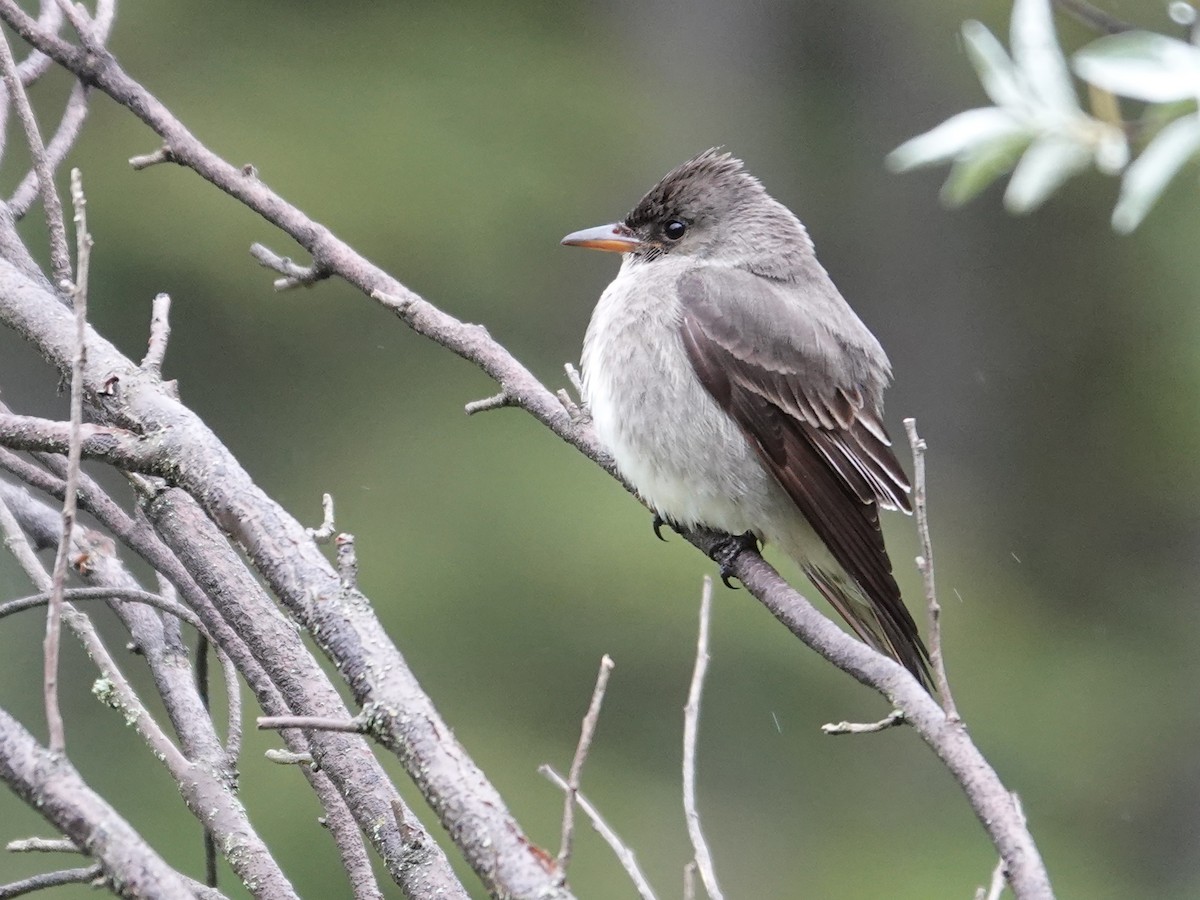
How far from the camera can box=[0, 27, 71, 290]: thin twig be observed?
8.44ft

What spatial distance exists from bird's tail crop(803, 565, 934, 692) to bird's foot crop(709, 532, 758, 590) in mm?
216

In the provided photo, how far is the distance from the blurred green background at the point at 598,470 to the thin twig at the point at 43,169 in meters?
5.15

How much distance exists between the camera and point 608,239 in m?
4.24

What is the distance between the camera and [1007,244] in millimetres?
10047

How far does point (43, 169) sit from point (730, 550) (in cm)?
166

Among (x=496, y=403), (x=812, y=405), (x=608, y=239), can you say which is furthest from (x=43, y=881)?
(x=608, y=239)

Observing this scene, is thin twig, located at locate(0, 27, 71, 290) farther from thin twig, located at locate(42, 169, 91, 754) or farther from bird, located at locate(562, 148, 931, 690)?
bird, located at locate(562, 148, 931, 690)

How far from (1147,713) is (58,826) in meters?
8.39

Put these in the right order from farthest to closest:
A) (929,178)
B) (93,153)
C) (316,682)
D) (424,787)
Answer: (929,178) → (93,153) → (316,682) → (424,787)

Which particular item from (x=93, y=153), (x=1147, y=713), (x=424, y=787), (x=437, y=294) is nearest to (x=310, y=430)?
(x=437, y=294)

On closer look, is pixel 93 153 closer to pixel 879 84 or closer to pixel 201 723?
pixel 879 84

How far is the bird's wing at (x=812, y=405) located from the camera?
3629 mm

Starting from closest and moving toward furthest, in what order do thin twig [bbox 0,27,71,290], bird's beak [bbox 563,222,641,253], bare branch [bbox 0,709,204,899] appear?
bare branch [bbox 0,709,204,899] < thin twig [bbox 0,27,71,290] < bird's beak [bbox 563,222,641,253]

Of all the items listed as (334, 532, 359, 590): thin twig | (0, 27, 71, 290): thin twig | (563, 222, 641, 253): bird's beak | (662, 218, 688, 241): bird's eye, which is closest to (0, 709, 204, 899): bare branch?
(334, 532, 359, 590): thin twig
